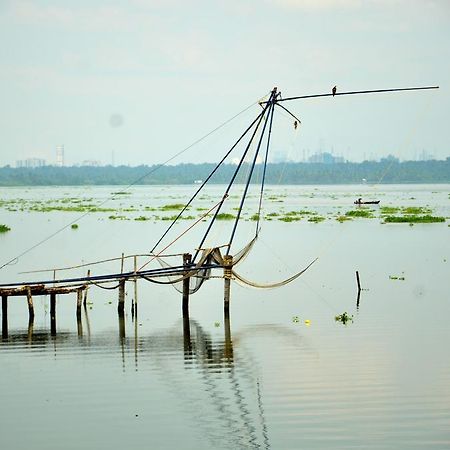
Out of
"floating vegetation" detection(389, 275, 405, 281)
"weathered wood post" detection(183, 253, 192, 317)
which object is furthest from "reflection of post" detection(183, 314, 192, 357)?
"floating vegetation" detection(389, 275, 405, 281)

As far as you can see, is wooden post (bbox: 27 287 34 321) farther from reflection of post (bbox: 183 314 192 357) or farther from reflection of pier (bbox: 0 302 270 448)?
reflection of post (bbox: 183 314 192 357)

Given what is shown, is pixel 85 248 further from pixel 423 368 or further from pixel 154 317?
pixel 423 368

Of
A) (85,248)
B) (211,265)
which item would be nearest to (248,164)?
(211,265)

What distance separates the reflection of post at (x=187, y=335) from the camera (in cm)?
2164

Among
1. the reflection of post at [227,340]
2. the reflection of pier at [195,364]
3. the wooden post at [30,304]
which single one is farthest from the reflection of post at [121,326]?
the reflection of post at [227,340]

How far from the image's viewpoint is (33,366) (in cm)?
1995

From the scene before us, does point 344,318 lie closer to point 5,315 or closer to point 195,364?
point 195,364

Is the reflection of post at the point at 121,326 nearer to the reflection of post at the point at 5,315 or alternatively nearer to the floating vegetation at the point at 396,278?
the reflection of post at the point at 5,315

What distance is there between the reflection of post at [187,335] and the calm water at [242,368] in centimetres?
8

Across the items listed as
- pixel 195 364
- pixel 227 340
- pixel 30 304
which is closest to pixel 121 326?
pixel 30 304

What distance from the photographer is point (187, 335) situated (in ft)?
77.5

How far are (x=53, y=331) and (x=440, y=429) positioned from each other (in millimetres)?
11976

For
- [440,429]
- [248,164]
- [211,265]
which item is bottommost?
[440,429]

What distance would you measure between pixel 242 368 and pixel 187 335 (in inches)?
167
